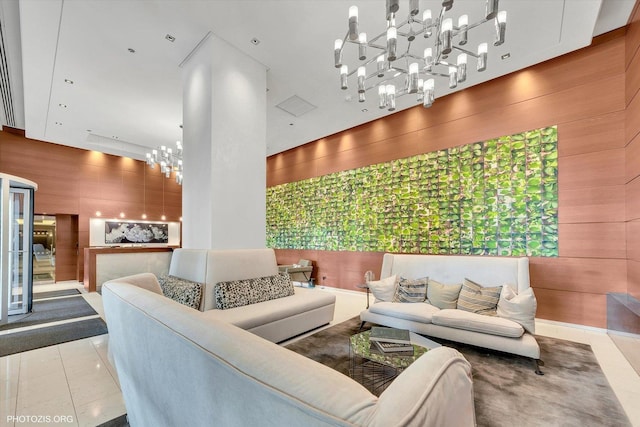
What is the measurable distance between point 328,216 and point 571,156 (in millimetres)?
4711

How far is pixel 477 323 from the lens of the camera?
3002 mm

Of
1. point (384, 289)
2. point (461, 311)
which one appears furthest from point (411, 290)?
point (461, 311)

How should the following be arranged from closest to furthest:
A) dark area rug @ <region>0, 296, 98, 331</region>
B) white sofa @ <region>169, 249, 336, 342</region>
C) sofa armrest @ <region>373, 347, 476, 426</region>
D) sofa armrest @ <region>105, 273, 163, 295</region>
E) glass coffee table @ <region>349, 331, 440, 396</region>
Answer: sofa armrest @ <region>373, 347, 476, 426</region> < sofa armrest @ <region>105, 273, 163, 295</region> < glass coffee table @ <region>349, 331, 440, 396</region> < white sofa @ <region>169, 249, 336, 342</region> < dark area rug @ <region>0, 296, 98, 331</region>

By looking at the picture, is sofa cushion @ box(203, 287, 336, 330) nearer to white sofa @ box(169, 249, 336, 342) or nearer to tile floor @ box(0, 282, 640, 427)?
white sofa @ box(169, 249, 336, 342)

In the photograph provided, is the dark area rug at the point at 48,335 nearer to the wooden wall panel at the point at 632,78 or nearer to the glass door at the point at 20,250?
the glass door at the point at 20,250

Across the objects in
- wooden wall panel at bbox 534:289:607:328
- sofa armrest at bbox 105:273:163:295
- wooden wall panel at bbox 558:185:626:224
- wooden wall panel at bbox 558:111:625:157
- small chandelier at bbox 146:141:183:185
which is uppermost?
small chandelier at bbox 146:141:183:185

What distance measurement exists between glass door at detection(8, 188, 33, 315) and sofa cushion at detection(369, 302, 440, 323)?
6005mm

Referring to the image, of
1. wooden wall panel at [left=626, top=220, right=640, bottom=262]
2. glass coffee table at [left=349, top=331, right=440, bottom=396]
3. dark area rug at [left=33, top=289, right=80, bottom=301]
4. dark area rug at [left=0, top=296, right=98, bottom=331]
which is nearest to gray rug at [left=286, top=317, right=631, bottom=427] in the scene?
glass coffee table at [left=349, top=331, right=440, bottom=396]

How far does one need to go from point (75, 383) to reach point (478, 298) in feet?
14.0

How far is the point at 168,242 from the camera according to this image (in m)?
10.3

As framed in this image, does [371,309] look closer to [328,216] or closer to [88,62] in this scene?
[328,216]

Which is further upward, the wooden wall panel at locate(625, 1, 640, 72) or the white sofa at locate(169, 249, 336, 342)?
the wooden wall panel at locate(625, 1, 640, 72)

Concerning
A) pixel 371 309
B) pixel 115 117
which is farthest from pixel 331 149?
pixel 115 117

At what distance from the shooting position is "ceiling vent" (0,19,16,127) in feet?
13.5
